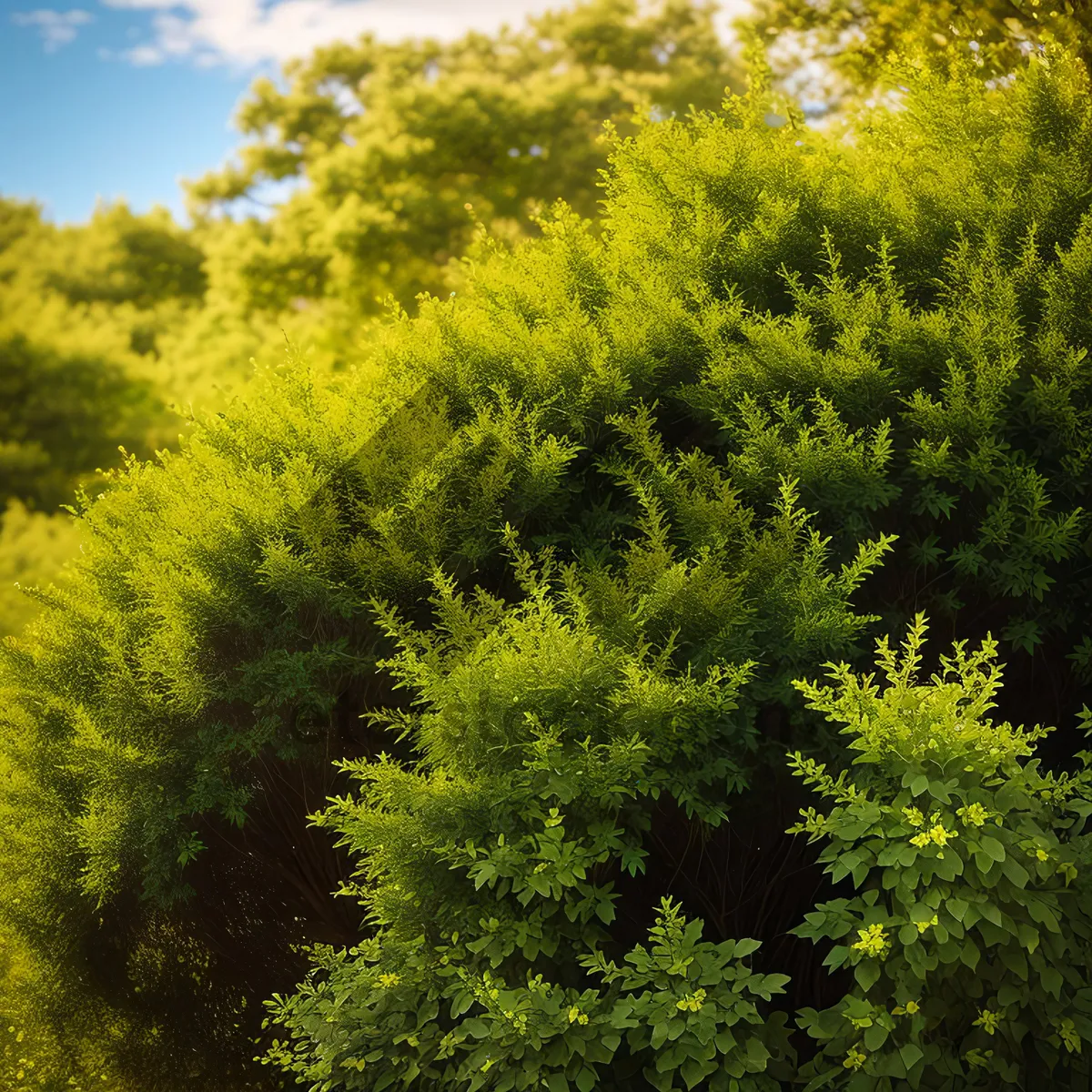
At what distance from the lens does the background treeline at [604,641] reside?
3963 mm

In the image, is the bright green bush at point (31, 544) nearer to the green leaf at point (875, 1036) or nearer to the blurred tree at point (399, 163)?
the blurred tree at point (399, 163)

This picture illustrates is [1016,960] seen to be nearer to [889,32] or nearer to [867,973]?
[867,973]

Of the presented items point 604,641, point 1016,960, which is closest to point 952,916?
point 1016,960

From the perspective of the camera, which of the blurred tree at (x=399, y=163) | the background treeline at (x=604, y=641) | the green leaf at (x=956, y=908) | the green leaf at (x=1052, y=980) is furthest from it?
the blurred tree at (x=399, y=163)

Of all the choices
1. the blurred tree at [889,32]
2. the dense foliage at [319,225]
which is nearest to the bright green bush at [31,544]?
the dense foliage at [319,225]

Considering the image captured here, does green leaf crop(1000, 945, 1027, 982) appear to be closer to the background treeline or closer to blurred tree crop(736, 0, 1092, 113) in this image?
the background treeline

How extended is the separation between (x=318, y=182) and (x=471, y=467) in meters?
18.4

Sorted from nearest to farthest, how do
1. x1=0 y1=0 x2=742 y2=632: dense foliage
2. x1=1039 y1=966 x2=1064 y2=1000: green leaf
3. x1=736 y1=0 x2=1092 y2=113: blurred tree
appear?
x1=1039 y1=966 x2=1064 y2=1000: green leaf
x1=736 y1=0 x2=1092 y2=113: blurred tree
x1=0 y1=0 x2=742 y2=632: dense foliage

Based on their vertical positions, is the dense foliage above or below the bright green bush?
above

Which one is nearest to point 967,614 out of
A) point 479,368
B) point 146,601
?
point 479,368

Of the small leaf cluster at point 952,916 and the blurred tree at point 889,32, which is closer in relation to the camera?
the small leaf cluster at point 952,916

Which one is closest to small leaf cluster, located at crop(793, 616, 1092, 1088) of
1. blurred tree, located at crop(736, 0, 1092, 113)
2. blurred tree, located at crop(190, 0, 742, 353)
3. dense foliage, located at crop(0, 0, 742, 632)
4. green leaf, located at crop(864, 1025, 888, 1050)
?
green leaf, located at crop(864, 1025, 888, 1050)

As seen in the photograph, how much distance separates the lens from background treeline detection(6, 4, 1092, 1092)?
156 inches

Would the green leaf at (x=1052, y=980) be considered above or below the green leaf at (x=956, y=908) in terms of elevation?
below
